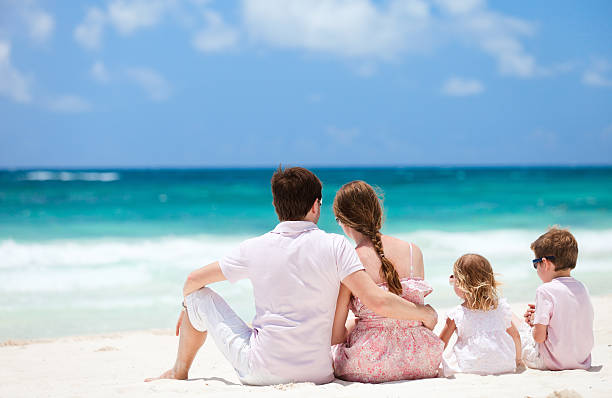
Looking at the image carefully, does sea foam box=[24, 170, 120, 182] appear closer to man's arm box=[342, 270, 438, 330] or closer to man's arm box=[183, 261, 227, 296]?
man's arm box=[183, 261, 227, 296]

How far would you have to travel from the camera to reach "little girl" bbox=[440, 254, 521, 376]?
10.5 ft

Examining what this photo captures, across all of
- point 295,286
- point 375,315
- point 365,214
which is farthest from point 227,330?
point 365,214

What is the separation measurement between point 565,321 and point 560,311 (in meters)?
0.06

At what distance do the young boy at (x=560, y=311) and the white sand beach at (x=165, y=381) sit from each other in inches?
4.0

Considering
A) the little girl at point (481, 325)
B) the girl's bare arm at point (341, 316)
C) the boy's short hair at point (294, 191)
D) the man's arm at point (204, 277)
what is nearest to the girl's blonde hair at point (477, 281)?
the little girl at point (481, 325)

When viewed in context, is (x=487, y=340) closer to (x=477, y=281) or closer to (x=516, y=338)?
(x=516, y=338)

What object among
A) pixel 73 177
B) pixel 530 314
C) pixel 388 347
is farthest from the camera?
pixel 73 177

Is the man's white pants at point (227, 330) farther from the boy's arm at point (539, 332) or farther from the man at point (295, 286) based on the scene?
the boy's arm at point (539, 332)

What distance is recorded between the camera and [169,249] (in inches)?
457

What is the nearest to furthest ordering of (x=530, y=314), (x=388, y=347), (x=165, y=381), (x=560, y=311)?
(x=388, y=347), (x=560, y=311), (x=165, y=381), (x=530, y=314)

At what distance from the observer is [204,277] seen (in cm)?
295

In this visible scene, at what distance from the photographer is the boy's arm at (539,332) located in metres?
3.21

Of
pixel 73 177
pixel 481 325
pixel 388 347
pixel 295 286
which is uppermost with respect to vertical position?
pixel 73 177

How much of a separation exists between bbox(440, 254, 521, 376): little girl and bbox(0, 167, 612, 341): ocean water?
1.03 m
